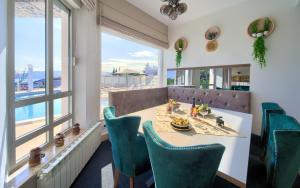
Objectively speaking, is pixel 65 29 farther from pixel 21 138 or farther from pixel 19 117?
pixel 21 138

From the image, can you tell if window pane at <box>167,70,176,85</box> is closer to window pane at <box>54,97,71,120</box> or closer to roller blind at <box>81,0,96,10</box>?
roller blind at <box>81,0,96,10</box>

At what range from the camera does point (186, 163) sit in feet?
2.37

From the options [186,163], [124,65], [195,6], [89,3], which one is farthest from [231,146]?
[195,6]

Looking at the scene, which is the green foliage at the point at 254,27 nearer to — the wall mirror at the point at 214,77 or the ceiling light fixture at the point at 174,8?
the wall mirror at the point at 214,77

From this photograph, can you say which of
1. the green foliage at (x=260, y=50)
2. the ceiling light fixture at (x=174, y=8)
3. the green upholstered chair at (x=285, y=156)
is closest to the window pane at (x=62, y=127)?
the ceiling light fixture at (x=174, y=8)

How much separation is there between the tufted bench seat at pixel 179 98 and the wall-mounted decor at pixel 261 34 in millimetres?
651

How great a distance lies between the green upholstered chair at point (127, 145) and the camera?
4.06ft

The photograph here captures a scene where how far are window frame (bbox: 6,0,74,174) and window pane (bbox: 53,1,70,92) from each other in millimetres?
44

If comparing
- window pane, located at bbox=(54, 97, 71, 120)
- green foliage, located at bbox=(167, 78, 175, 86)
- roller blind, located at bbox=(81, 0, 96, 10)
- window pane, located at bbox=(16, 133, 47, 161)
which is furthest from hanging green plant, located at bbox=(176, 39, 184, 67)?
window pane, located at bbox=(16, 133, 47, 161)

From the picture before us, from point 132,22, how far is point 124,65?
86cm

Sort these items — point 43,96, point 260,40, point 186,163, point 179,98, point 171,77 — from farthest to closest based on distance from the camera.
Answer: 1. point 171,77
2. point 179,98
3. point 260,40
4. point 43,96
5. point 186,163

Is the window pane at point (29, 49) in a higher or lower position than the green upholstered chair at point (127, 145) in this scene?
higher

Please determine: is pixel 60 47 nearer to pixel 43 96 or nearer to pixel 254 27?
pixel 43 96

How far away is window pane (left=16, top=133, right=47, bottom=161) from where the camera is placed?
4.36 ft
